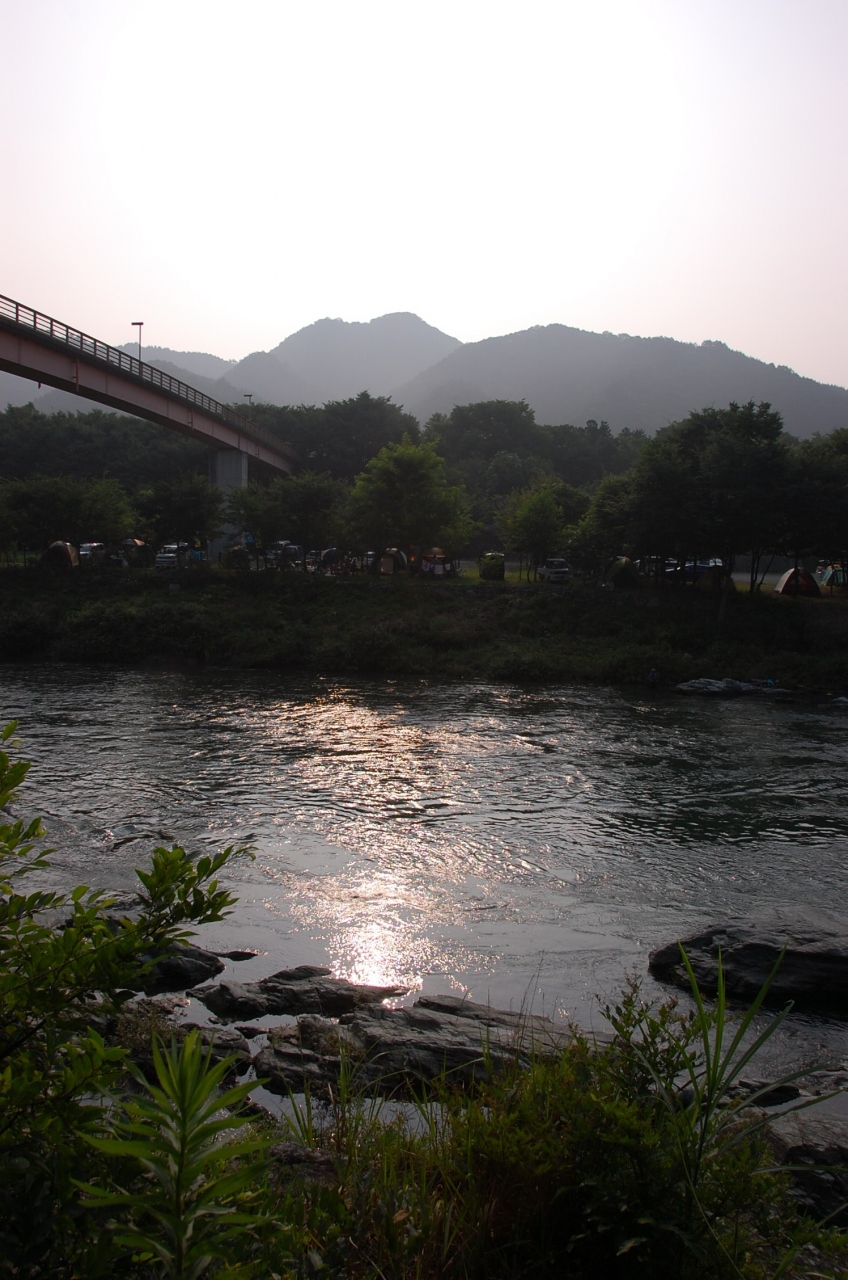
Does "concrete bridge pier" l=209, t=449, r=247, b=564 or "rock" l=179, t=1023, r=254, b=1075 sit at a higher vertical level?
"concrete bridge pier" l=209, t=449, r=247, b=564

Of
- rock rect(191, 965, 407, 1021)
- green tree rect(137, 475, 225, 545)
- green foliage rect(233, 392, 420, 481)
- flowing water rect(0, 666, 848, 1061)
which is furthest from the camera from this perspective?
green foliage rect(233, 392, 420, 481)

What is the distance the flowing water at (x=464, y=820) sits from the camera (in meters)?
12.0

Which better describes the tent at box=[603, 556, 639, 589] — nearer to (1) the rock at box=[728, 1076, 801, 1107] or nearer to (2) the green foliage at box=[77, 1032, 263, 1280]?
(1) the rock at box=[728, 1076, 801, 1107]

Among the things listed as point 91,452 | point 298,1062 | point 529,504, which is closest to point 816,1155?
point 298,1062

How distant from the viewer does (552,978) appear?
35.8 feet

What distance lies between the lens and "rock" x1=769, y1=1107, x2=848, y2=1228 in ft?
19.2

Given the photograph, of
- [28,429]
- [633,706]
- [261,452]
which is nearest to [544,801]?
[633,706]

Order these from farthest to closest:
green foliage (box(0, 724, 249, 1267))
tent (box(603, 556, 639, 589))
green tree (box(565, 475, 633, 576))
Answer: tent (box(603, 556, 639, 589)), green tree (box(565, 475, 633, 576)), green foliage (box(0, 724, 249, 1267))

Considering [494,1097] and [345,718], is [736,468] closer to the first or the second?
[345,718]

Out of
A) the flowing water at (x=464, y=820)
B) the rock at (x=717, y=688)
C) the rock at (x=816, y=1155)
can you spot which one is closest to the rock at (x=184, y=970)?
the flowing water at (x=464, y=820)

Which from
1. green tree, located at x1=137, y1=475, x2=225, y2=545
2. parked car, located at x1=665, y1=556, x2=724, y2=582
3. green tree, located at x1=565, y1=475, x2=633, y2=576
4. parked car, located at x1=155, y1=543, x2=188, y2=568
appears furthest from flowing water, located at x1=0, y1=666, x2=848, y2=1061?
green tree, located at x1=137, y1=475, x2=225, y2=545

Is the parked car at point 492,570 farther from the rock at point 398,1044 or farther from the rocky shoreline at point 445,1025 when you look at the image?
the rock at point 398,1044

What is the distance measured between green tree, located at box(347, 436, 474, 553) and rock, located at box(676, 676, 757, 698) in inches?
924

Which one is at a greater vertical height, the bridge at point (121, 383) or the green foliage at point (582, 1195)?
the bridge at point (121, 383)
